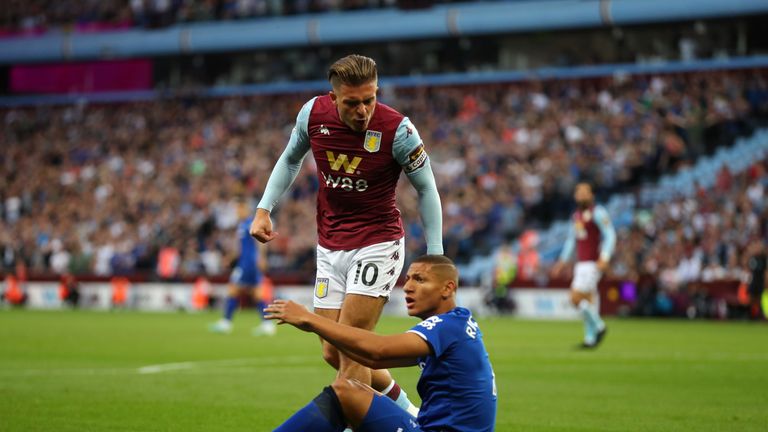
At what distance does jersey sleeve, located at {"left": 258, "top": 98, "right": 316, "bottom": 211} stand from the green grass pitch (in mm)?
2160


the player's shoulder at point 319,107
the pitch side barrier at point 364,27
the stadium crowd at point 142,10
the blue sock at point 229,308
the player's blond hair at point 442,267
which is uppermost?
the stadium crowd at point 142,10

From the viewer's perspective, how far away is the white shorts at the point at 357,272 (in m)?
8.16

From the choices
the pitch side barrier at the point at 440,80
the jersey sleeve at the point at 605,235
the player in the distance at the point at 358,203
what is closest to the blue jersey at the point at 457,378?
the player in the distance at the point at 358,203

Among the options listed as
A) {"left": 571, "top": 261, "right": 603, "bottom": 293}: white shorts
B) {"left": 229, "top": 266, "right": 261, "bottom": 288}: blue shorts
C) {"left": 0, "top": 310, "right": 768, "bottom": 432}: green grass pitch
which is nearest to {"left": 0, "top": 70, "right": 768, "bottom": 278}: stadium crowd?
{"left": 0, "top": 310, "right": 768, "bottom": 432}: green grass pitch

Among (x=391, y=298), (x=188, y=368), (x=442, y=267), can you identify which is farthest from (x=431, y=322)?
(x=391, y=298)

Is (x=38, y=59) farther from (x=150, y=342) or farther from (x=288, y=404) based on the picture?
(x=288, y=404)

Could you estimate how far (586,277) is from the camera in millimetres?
19062

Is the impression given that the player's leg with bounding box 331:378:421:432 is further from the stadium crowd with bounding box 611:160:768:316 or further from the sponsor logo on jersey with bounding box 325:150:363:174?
the stadium crowd with bounding box 611:160:768:316

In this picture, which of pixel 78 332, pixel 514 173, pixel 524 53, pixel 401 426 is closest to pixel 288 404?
pixel 401 426

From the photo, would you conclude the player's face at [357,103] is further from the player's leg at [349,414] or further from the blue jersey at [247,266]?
the blue jersey at [247,266]

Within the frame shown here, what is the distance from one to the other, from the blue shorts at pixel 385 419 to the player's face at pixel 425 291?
568 millimetres

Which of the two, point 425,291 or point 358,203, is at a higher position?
point 358,203

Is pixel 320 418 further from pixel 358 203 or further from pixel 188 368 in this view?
pixel 188 368

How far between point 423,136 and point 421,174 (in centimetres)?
3115
